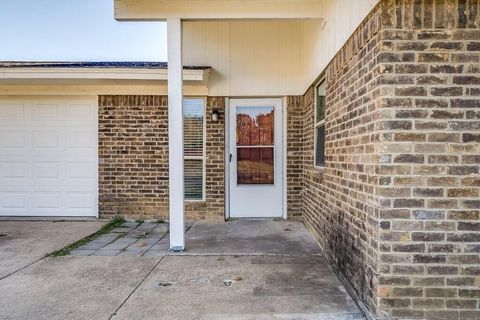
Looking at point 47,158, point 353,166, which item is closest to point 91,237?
point 47,158

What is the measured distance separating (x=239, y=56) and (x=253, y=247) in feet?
12.5

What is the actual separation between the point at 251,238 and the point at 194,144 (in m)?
2.42

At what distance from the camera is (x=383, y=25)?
8.76ft

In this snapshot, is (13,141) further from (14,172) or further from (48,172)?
(48,172)

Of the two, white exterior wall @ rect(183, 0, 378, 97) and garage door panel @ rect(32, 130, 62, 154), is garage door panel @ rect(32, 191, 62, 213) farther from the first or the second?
white exterior wall @ rect(183, 0, 378, 97)

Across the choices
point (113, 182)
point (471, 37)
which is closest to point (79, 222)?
point (113, 182)

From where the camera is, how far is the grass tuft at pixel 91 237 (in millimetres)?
4719

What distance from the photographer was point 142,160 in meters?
6.96

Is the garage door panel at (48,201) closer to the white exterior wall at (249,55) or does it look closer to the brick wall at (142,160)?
the brick wall at (142,160)

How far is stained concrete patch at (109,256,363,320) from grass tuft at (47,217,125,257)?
148cm

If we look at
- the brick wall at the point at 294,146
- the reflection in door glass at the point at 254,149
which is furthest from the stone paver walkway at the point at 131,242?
the brick wall at the point at 294,146

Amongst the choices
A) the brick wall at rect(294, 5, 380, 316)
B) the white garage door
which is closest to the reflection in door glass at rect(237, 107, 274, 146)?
the brick wall at rect(294, 5, 380, 316)

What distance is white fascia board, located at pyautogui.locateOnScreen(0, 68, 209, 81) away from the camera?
6.16m

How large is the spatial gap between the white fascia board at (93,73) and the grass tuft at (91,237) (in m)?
2.65
